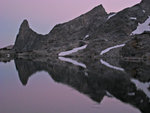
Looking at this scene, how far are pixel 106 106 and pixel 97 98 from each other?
123 inches

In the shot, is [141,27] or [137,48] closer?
[137,48]

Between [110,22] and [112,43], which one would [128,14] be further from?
[112,43]

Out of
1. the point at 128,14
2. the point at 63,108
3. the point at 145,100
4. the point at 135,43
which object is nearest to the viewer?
the point at 63,108

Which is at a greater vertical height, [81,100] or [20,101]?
[20,101]

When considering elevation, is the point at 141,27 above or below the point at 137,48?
below

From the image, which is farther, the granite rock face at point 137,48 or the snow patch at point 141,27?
the snow patch at point 141,27

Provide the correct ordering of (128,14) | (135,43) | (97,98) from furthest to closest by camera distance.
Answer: (128,14) < (135,43) < (97,98)

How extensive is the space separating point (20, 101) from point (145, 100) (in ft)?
35.7

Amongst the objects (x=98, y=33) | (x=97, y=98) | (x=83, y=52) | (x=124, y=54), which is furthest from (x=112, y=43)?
(x=97, y=98)

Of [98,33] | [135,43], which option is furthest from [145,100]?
[98,33]

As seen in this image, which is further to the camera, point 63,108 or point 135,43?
point 135,43

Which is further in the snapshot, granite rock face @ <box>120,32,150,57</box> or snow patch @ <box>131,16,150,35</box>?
snow patch @ <box>131,16,150,35</box>

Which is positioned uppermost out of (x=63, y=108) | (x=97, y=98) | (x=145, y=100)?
(x=63, y=108)

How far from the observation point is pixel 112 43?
5217 inches
